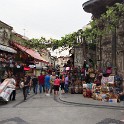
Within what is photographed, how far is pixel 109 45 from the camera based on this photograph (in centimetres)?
2095

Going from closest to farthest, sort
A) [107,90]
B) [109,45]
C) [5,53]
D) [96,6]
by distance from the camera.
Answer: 1. [107,90]
2. [109,45]
3. [96,6]
4. [5,53]

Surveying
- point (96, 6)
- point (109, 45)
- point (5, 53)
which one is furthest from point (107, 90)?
point (5, 53)

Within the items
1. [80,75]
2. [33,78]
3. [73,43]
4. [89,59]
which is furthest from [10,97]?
[89,59]

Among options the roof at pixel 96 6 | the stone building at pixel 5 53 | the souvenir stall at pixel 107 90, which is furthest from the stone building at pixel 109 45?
the stone building at pixel 5 53

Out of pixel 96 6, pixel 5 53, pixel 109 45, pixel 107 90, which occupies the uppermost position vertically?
pixel 96 6

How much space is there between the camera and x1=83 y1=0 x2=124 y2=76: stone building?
19.6 metres

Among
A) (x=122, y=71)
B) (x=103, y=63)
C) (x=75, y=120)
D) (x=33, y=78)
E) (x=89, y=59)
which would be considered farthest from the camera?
(x=89, y=59)

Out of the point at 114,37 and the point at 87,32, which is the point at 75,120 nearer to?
the point at 114,37

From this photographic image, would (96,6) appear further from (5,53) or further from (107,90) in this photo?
(5,53)

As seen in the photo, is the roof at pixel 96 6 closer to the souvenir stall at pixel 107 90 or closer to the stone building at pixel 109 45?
the stone building at pixel 109 45

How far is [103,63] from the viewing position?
21688 millimetres

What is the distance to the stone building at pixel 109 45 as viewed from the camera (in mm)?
19625

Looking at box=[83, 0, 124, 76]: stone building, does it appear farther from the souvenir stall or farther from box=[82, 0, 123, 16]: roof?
the souvenir stall

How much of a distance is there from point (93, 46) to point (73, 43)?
238 centimetres
